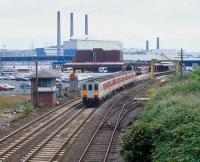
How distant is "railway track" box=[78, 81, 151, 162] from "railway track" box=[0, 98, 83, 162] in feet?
9.00

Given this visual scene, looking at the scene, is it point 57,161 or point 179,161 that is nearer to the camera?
point 179,161

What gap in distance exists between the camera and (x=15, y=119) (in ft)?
107

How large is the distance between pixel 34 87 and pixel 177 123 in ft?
82.8

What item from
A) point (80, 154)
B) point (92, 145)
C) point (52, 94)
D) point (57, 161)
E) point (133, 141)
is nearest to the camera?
point (133, 141)

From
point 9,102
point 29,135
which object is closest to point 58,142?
point 29,135

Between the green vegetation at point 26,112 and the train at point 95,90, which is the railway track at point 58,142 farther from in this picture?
the train at point 95,90

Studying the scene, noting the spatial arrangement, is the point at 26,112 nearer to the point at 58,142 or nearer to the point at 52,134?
the point at 52,134

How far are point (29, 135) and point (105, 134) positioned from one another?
4.10 m

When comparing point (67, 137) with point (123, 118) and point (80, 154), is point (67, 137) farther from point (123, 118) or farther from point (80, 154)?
point (123, 118)

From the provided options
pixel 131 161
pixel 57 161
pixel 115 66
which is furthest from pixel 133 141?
pixel 115 66

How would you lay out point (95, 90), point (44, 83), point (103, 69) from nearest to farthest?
point (44, 83) < point (95, 90) < point (103, 69)

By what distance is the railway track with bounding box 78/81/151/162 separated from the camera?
67.6 ft

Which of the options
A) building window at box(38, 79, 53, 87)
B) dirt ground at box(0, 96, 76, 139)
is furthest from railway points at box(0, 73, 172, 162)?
building window at box(38, 79, 53, 87)

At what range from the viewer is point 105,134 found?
2641cm
